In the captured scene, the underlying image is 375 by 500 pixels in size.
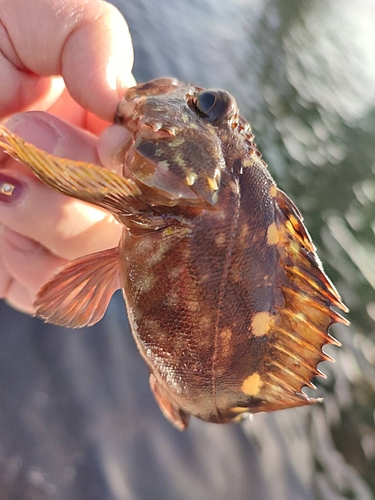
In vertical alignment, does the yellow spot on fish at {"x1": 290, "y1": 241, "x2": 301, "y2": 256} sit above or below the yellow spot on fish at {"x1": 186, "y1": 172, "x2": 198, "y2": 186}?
above

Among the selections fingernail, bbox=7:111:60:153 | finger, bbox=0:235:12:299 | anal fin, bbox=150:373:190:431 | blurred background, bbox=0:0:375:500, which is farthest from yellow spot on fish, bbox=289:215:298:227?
blurred background, bbox=0:0:375:500

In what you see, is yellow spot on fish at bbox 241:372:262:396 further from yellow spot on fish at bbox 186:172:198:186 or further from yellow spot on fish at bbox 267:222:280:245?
yellow spot on fish at bbox 186:172:198:186

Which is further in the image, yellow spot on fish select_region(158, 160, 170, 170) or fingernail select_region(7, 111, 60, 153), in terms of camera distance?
fingernail select_region(7, 111, 60, 153)

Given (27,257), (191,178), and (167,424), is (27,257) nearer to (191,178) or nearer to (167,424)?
(191,178)

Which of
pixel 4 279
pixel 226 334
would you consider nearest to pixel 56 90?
pixel 4 279

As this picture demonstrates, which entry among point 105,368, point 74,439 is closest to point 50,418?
point 74,439

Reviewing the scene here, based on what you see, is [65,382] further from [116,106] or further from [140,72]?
[140,72]

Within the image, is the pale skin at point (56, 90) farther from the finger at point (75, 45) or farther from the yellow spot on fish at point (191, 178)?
the yellow spot on fish at point (191, 178)
